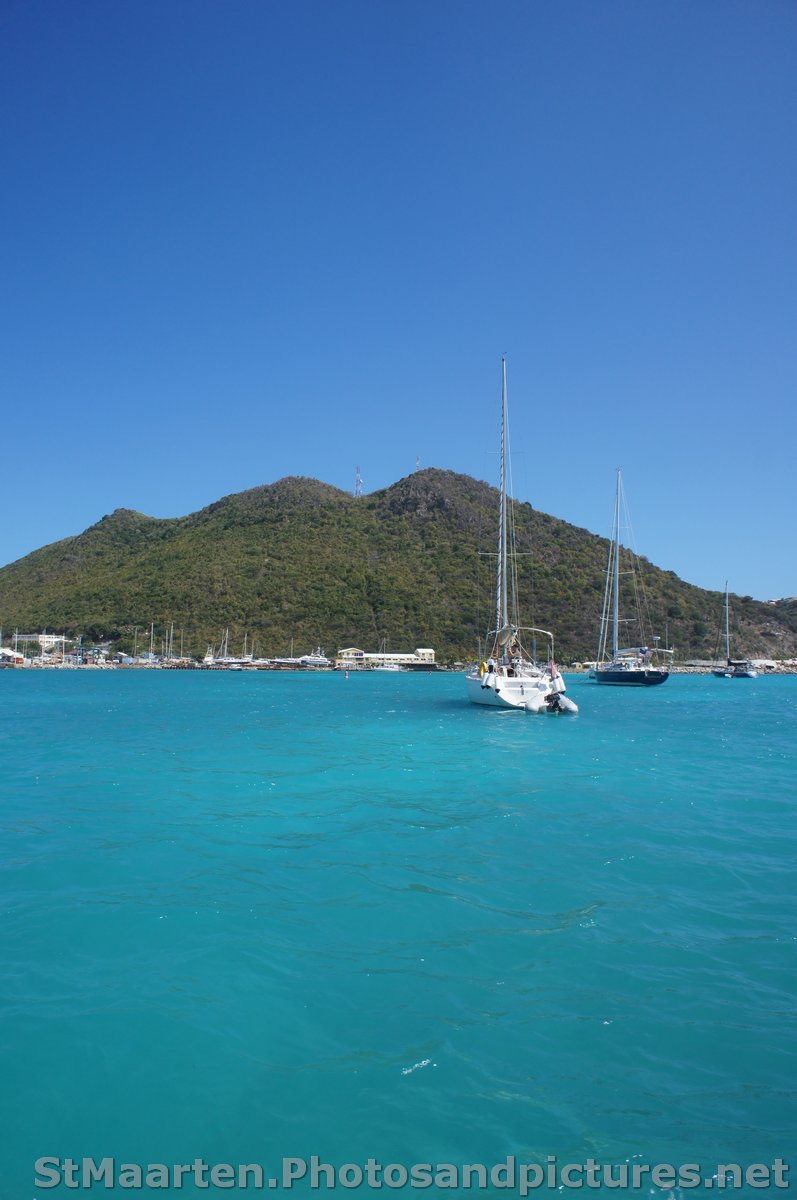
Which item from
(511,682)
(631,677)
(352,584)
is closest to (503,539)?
(511,682)

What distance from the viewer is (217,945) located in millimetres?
6957

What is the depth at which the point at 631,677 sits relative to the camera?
64250mm

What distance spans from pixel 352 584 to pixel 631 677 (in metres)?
65.1

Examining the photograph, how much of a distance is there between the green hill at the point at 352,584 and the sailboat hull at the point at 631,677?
37451mm

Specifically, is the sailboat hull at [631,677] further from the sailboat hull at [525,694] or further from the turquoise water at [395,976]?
the turquoise water at [395,976]

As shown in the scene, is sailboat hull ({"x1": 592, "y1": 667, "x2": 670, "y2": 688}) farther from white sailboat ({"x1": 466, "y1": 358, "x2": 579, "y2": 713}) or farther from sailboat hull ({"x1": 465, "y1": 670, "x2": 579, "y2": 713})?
sailboat hull ({"x1": 465, "y1": 670, "x2": 579, "y2": 713})

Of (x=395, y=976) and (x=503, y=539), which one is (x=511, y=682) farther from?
(x=395, y=976)

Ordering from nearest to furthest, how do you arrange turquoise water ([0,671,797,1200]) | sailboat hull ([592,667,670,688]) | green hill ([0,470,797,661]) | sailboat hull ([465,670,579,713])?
turquoise water ([0,671,797,1200])
sailboat hull ([465,670,579,713])
sailboat hull ([592,667,670,688])
green hill ([0,470,797,661])

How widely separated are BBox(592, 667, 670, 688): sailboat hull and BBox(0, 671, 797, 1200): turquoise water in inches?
1976

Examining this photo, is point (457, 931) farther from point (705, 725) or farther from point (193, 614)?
point (193, 614)

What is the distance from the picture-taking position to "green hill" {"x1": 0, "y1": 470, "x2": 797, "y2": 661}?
11538 cm

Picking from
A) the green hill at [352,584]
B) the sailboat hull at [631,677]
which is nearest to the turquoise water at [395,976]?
the sailboat hull at [631,677]

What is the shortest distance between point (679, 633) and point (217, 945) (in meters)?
122

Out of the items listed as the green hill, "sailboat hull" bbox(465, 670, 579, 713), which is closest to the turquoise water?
"sailboat hull" bbox(465, 670, 579, 713)
